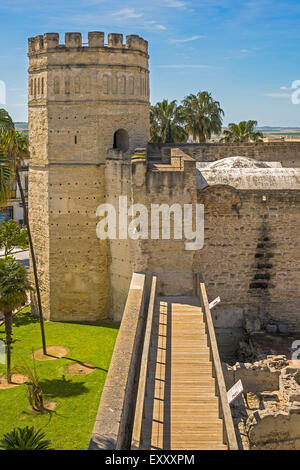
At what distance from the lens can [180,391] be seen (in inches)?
392

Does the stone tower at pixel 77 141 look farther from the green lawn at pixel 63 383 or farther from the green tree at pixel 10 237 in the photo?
the green tree at pixel 10 237

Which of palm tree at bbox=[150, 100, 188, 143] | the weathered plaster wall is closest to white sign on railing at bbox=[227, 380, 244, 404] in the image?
the weathered plaster wall

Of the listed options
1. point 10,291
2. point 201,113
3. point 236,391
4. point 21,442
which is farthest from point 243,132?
point 21,442

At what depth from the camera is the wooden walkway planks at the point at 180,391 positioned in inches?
340

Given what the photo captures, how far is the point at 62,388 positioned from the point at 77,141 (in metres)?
8.64

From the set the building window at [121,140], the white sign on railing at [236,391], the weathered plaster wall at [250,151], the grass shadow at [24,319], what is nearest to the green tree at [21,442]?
the white sign on railing at [236,391]

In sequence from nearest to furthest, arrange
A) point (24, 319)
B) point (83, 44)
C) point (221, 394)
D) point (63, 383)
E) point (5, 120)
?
point (221, 394) < point (5, 120) < point (63, 383) < point (83, 44) < point (24, 319)

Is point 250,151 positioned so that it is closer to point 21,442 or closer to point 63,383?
point 63,383

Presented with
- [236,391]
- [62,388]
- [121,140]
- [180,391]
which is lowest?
[62,388]

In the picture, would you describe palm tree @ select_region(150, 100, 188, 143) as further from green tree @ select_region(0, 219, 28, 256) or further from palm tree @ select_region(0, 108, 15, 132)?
palm tree @ select_region(0, 108, 15, 132)

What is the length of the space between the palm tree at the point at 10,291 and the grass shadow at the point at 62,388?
4.08 ft

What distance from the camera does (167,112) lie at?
3209cm
